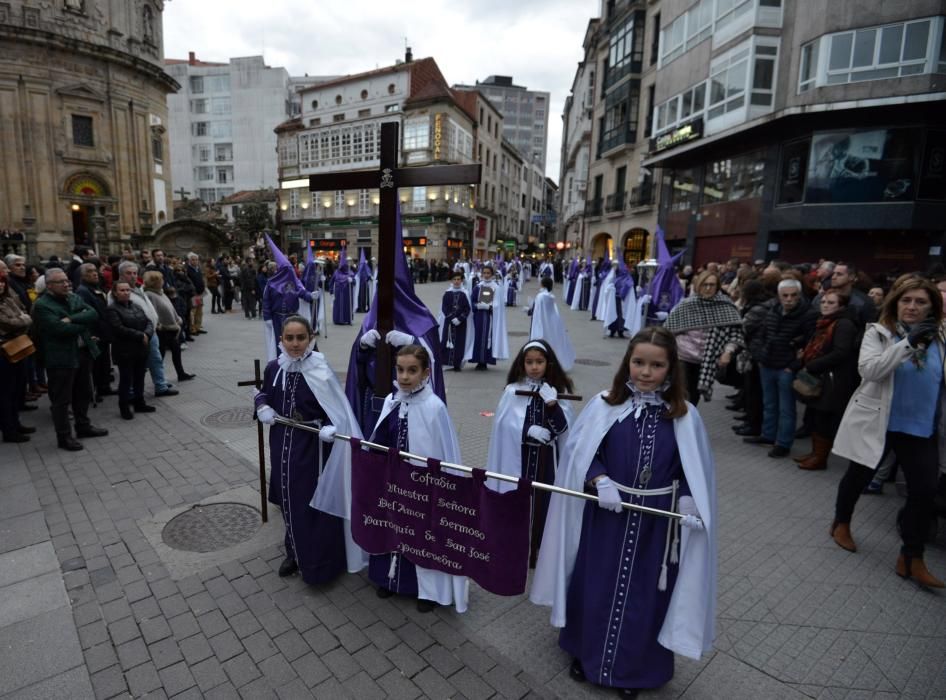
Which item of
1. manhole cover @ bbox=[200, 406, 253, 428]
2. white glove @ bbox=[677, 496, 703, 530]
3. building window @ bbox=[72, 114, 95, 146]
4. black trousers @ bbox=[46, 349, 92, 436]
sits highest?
building window @ bbox=[72, 114, 95, 146]

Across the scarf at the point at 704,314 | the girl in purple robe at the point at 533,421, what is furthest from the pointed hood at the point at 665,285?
the girl in purple robe at the point at 533,421

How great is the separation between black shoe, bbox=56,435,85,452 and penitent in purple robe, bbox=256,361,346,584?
153 inches

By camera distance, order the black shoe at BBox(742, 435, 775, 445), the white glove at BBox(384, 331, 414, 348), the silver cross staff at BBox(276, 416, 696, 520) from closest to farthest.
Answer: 1. the silver cross staff at BBox(276, 416, 696, 520)
2. the white glove at BBox(384, 331, 414, 348)
3. the black shoe at BBox(742, 435, 775, 445)

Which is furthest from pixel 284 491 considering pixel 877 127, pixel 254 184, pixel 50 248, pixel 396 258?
pixel 254 184

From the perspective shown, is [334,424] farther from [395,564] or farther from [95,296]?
[95,296]

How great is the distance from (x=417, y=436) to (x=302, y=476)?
90 cm

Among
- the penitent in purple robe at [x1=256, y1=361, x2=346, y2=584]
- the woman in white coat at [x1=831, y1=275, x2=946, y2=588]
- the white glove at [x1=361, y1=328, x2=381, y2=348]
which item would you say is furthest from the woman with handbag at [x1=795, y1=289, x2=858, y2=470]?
the penitent in purple robe at [x1=256, y1=361, x2=346, y2=584]

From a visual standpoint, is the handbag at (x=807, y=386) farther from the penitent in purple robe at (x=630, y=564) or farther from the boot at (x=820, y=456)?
the penitent in purple robe at (x=630, y=564)

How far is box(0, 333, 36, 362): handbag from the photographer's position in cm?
588

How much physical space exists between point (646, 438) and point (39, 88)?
4655 cm

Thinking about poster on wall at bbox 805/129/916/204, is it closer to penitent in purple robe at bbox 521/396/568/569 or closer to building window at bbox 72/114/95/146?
penitent in purple robe at bbox 521/396/568/569

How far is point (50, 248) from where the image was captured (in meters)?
34.8

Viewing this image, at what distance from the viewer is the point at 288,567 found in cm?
378

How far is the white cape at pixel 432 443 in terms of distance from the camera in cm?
330
